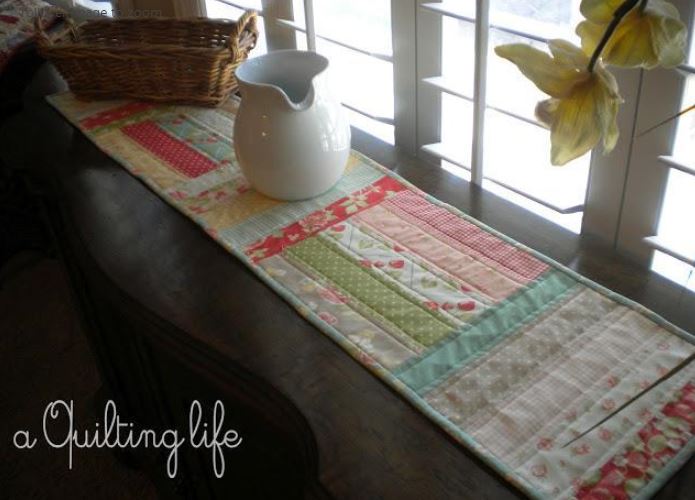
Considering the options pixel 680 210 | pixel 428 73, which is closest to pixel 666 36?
pixel 680 210

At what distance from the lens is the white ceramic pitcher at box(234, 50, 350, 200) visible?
901mm

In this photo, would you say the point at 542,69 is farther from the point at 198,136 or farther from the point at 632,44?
the point at 198,136

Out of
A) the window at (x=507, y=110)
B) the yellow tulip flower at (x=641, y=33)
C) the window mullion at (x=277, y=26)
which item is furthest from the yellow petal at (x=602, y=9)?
the window mullion at (x=277, y=26)

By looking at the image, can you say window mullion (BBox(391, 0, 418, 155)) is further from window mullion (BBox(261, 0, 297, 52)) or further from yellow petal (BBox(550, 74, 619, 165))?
yellow petal (BBox(550, 74, 619, 165))

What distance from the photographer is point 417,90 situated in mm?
1133

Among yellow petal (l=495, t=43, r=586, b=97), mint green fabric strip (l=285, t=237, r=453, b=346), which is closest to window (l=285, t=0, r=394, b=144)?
mint green fabric strip (l=285, t=237, r=453, b=346)

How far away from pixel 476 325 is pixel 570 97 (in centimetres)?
41

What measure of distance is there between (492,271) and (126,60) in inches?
30.3

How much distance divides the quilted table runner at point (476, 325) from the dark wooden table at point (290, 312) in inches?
0.8

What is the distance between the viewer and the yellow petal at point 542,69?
37 centimetres

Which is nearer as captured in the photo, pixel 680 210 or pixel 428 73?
pixel 680 210

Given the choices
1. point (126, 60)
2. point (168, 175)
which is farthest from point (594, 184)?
point (126, 60)

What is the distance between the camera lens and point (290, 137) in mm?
907

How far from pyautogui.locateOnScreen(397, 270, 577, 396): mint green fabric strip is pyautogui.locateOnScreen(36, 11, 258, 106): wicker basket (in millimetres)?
687
